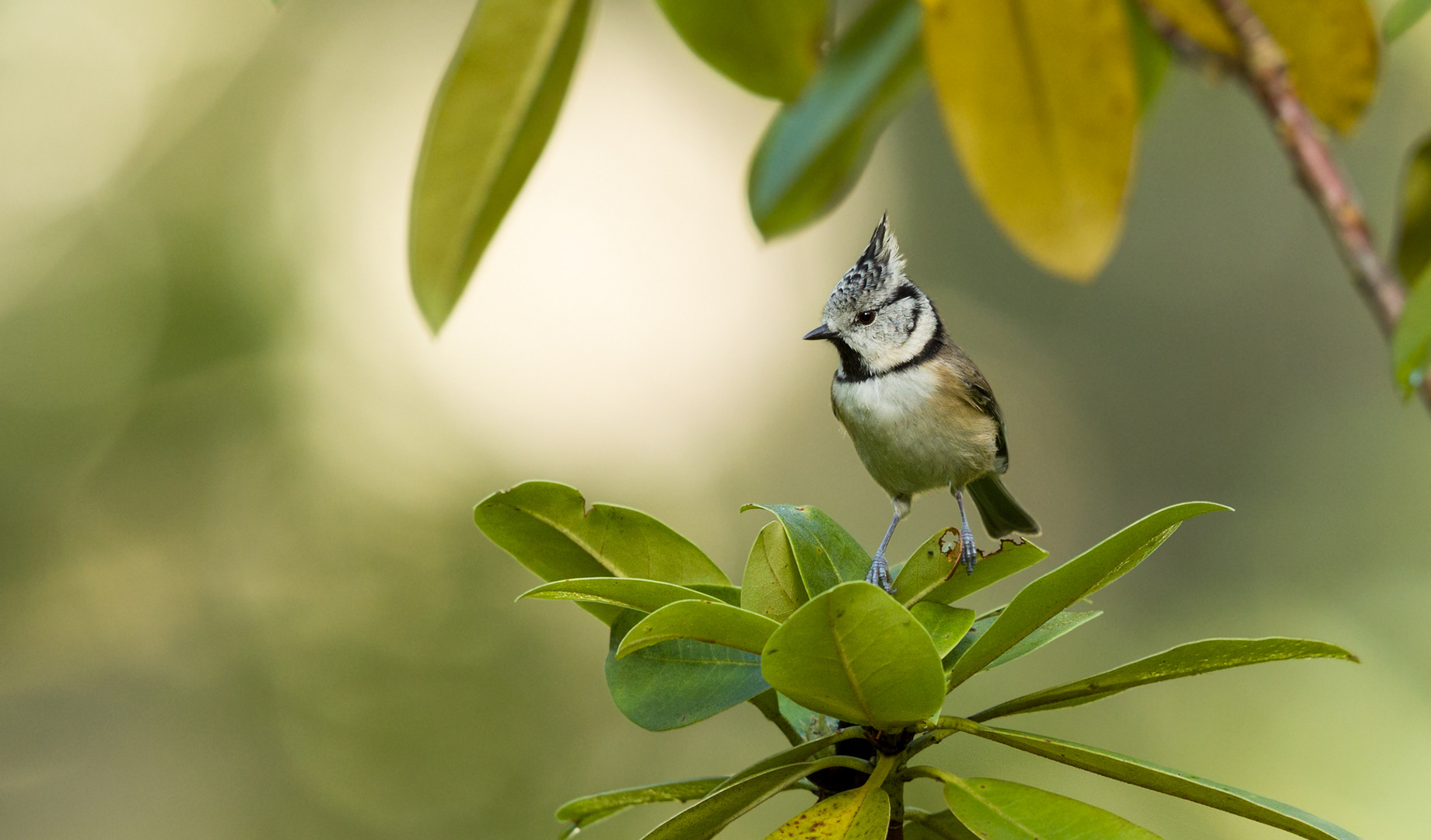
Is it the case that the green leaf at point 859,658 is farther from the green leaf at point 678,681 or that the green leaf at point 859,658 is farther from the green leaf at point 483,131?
the green leaf at point 483,131

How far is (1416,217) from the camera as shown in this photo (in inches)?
35.9

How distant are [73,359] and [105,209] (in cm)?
112

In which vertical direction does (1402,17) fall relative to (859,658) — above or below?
above

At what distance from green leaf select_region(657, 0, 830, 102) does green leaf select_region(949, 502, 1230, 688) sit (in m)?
0.54

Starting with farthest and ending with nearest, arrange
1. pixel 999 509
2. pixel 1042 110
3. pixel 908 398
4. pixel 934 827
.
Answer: pixel 999 509 < pixel 908 398 < pixel 934 827 < pixel 1042 110

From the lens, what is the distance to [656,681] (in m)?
0.97

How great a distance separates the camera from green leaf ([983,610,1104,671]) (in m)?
0.94

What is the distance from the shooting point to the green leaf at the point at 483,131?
2.99 ft

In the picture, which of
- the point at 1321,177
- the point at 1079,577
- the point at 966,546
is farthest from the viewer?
the point at 966,546

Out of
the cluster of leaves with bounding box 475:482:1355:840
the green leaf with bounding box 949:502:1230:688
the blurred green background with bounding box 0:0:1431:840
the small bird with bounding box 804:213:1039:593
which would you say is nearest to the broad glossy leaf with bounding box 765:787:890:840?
the cluster of leaves with bounding box 475:482:1355:840

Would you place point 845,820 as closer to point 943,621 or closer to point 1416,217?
point 943,621

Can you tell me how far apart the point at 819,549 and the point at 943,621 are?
0.13 metres

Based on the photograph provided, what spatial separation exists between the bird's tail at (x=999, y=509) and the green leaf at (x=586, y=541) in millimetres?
1428

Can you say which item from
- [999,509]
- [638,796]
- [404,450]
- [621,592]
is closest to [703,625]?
[621,592]
